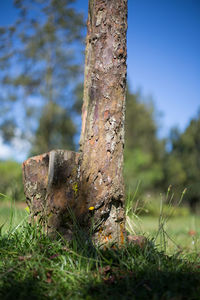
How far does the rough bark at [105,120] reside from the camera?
2.06 metres

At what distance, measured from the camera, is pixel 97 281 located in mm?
1481

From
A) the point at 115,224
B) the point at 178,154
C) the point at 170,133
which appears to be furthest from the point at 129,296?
the point at 170,133

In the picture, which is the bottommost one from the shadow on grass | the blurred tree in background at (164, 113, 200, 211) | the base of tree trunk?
the shadow on grass

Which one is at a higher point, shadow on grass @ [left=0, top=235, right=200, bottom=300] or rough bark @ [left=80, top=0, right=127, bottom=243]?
rough bark @ [left=80, top=0, right=127, bottom=243]

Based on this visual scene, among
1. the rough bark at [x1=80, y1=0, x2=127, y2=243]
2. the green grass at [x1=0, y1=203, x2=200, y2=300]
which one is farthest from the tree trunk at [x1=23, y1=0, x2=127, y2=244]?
the green grass at [x1=0, y1=203, x2=200, y2=300]

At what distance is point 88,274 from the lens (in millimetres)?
1534

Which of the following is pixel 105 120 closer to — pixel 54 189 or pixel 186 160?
pixel 54 189

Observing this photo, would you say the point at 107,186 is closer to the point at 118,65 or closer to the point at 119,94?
the point at 119,94

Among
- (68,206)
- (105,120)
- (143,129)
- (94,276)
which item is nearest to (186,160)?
(143,129)

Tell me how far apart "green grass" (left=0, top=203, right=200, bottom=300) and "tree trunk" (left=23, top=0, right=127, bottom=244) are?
24 centimetres

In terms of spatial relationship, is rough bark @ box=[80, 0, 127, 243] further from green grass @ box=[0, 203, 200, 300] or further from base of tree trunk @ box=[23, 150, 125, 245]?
green grass @ box=[0, 203, 200, 300]

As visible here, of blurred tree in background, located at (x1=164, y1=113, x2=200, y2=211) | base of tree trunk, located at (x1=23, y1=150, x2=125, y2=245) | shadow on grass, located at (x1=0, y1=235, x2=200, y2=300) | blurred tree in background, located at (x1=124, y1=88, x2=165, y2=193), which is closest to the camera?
shadow on grass, located at (x1=0, y1=235, x2=200, y2=300)

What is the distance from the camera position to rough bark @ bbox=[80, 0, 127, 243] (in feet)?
6.76

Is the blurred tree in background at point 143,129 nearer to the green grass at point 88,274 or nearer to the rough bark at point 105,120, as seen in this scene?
the rough bark at point 105,120
